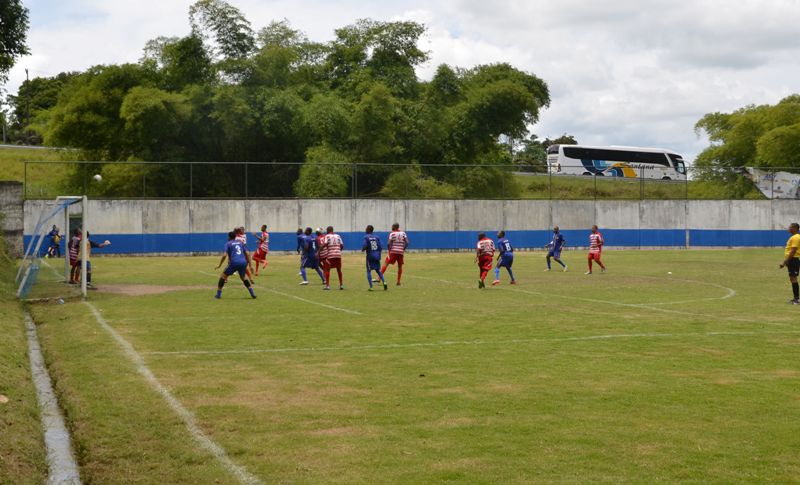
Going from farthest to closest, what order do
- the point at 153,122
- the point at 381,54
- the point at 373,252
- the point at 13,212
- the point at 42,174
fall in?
the point at 381,54 < the point at 153,122 < the point at 42,174 < the point at 13,212 < the point at 373,252

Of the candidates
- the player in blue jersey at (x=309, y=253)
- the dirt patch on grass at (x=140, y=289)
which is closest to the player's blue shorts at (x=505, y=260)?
the player in blue jersey at (x=309, y=253)

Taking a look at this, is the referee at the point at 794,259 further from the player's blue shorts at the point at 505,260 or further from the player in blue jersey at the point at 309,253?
the player in blue jersey at the point at 309,253

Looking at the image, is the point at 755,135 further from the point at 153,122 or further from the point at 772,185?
the point at 153,122

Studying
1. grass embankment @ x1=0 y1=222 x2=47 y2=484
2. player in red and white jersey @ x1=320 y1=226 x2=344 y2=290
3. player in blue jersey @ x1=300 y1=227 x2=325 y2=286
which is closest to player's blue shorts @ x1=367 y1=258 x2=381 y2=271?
player in red and white jersey @ x1=320 y1=226 x2=344 y2=290

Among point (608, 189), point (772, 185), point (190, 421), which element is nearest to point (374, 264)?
point (190, 421)

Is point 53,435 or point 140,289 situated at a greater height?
point 140,289

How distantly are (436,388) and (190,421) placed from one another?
3.26 m

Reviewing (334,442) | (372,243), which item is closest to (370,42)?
(372,243)

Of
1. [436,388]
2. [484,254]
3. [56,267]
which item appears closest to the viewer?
[436,388]

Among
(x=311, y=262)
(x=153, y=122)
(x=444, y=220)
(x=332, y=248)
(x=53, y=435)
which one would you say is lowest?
(x=53, y=435)

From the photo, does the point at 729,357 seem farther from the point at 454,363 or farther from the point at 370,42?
the point at 370,42

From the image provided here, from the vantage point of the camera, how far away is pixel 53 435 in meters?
9.84

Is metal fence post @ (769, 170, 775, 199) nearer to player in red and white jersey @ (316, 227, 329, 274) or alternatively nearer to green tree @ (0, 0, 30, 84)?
player in red and white jersey @ (316, 227, 329, 274)

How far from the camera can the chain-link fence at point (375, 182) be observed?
176 feet
